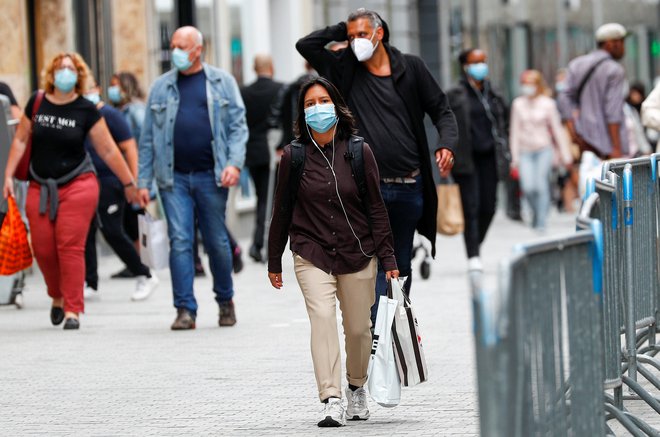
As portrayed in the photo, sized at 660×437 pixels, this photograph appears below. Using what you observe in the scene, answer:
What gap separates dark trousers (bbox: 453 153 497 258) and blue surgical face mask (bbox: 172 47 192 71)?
3.84 metres

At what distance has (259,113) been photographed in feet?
56.4

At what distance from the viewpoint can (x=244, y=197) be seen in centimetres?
2352

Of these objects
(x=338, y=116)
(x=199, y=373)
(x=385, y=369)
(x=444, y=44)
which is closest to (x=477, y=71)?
(x=199, y=373)

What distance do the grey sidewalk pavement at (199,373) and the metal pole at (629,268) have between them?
2.29ft

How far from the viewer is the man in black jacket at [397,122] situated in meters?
8.57

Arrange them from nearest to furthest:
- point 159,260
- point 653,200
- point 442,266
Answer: point 653,200
point 159,260
point 442,266

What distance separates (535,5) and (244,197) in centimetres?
1575

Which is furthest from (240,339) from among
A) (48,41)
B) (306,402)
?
(48,41)

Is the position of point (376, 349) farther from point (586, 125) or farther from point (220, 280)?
point (586, 125)

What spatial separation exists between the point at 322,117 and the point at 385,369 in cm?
110

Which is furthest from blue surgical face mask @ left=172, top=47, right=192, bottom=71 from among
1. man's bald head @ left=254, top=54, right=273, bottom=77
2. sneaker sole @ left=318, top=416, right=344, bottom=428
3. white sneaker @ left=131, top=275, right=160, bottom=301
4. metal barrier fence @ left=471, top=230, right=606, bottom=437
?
man's bald head @ left=254, top=54, right=273, bottom=77

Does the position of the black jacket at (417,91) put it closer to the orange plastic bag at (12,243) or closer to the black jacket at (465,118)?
the orange plastic bag at (12,243)

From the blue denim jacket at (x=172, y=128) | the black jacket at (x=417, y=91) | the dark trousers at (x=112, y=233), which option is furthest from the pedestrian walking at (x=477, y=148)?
the black jacket at (x=417, y=91)

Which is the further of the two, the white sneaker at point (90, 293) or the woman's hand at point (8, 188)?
the white sneaker at point (90, 293)
